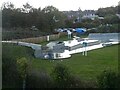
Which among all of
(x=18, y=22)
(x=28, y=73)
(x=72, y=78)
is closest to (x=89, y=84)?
(x=72, y=78)

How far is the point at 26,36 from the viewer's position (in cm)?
1927

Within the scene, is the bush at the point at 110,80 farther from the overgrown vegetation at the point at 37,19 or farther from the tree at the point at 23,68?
the overgrown vegetation at the point at 37,19

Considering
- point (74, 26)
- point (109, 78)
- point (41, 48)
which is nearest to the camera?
point (109, 78)

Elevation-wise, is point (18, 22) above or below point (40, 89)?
above

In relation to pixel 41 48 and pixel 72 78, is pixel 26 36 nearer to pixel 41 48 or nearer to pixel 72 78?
pixel 41 48

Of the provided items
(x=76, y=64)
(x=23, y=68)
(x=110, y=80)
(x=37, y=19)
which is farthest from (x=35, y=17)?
(x=110, y=80)

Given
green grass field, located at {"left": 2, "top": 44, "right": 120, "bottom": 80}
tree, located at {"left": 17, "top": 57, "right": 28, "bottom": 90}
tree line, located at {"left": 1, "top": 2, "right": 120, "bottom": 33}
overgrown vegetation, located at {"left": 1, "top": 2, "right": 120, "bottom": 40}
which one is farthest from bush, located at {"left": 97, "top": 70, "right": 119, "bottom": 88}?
tree line, located at {"left": 1, "top": 2, "right": 120, "bottom": 33}

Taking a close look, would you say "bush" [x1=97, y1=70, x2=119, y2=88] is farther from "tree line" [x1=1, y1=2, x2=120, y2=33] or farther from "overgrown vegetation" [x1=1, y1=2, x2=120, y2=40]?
"tree line" [x1=1, y1=2, x2=120, y2=33]

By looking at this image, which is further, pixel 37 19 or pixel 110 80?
pixel 37 19

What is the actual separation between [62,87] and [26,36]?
1436 cm

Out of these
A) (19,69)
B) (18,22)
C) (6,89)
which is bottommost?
(6,89)

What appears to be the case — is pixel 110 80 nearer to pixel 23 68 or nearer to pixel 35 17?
pixel 23 68

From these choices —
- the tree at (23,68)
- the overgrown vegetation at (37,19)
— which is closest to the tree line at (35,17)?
the overgrown vegetation at (37,19)

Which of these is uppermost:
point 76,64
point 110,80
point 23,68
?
point 23,68
